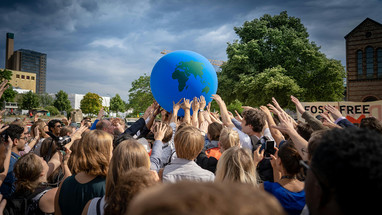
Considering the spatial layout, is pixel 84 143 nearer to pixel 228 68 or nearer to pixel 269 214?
pixel 269 214

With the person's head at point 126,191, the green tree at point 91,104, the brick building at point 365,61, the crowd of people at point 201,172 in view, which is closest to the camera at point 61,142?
the crowd of people at point 201,172

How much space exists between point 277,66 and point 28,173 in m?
19.6

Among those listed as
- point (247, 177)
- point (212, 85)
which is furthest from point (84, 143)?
point (212, 85)

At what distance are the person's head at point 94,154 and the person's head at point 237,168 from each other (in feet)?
3.97

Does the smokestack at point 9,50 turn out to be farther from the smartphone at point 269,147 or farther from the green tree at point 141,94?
the smartphone at point 269,147

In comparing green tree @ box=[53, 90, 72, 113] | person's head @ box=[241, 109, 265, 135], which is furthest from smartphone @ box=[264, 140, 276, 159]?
green tree @ box=[53, 90, 72, 113]

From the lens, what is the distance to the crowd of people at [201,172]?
2.22ft

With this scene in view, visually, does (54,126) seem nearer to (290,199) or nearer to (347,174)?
(290,199)

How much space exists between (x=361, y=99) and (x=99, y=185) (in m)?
33.9

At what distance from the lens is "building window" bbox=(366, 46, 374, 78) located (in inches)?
1112

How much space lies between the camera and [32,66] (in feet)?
628

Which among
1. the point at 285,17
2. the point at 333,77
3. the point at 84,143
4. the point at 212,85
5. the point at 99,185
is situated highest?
the point at 285,17

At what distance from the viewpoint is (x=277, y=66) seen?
64.3 feet

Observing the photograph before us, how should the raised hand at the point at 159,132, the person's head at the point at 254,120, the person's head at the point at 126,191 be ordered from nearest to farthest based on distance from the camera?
the person's head at the point at 126,191, the raised hand at the point at 159,132, the person's head at the point at 254,120
